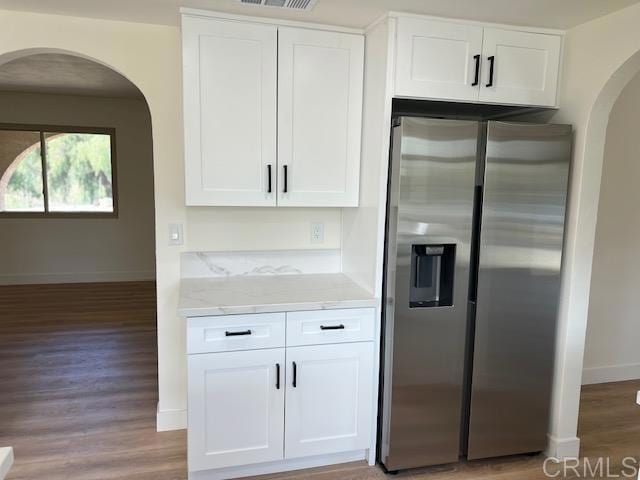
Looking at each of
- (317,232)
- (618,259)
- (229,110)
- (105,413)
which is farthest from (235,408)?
(618,259)

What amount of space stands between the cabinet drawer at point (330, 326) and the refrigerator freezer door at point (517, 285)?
0.56 meters

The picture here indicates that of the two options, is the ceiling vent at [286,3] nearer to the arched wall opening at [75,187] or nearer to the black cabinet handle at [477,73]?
the black cabinet handle at [477,73]

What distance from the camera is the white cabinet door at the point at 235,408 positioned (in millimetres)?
2072

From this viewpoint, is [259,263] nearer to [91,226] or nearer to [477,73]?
[477,73]

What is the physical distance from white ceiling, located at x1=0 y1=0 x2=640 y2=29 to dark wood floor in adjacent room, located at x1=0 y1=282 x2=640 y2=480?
2.24 m

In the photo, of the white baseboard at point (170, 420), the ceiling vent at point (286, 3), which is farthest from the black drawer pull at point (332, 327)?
the ceiling vent at point (286, 3)

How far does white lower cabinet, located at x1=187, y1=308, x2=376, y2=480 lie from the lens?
2.08m

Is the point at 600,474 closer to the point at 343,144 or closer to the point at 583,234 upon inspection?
the point at 583,234

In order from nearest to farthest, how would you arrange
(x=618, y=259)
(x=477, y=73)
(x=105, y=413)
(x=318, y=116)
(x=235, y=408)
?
(x=235, y=408), (x=477, y=73), (x=318, y=116), (x=105, y=413), (x=618, y=259)

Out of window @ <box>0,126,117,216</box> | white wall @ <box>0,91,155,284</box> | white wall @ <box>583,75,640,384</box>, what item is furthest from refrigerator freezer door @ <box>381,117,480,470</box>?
window @ <box>0,126,117,216</box>

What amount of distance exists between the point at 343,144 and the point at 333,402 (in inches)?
52.1

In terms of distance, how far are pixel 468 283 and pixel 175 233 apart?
5.18 feet

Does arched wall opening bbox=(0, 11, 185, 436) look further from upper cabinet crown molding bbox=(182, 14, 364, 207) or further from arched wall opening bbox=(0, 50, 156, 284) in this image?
arched wall opening bbox=(0, 50, 156, 284)

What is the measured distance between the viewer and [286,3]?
6.56 ft
